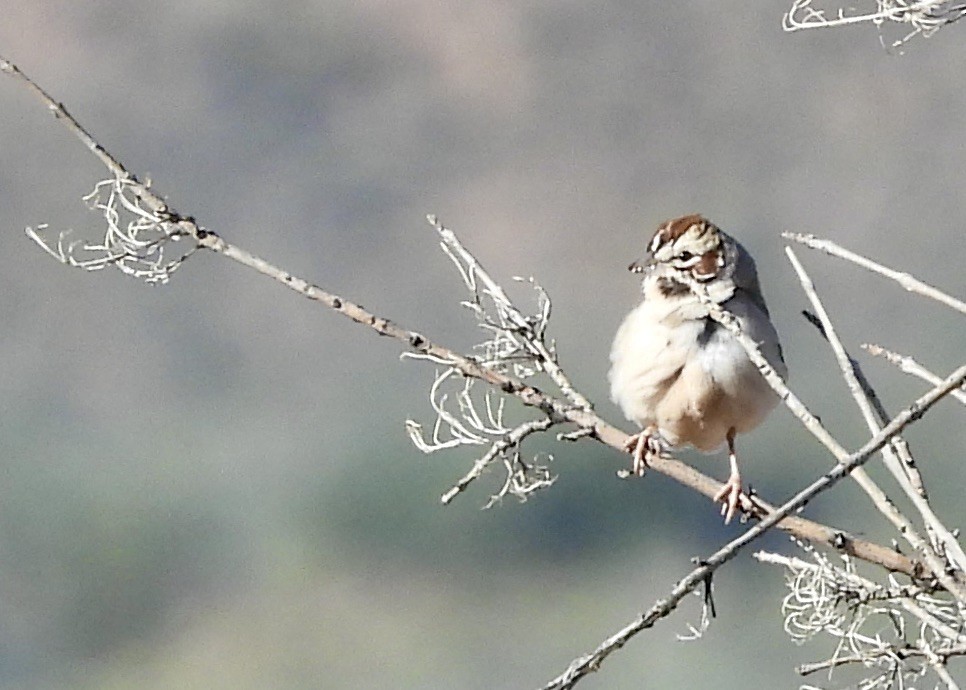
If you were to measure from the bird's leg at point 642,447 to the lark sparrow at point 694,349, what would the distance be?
11 millimetres

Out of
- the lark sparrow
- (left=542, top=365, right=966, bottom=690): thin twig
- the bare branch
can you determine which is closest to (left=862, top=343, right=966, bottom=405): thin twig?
the bare branch

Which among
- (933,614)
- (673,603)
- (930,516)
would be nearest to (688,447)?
(933,614)

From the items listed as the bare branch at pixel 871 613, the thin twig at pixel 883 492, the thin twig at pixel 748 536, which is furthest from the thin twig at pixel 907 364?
the thin twig at pixel 748 536

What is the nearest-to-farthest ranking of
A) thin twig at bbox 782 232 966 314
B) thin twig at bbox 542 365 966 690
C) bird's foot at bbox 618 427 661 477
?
thin twig at bbox 542 365 966 690 → thin twig at bbox 782 232 966 314 → bird's foot at bbox 618 427 661 477

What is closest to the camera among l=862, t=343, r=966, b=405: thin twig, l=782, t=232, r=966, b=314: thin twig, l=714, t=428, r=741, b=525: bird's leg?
l=782, t=232, r=966, b=314: thin twig

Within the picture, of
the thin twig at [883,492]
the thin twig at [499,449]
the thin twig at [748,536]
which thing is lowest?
the thin twig at [748,536]

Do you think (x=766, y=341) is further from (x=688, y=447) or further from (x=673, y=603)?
(x=673, y=603)

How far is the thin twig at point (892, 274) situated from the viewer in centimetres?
146

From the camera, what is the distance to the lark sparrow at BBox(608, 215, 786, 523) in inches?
105

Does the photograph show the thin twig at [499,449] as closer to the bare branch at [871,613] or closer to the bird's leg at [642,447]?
the bird's leg at [642,447]

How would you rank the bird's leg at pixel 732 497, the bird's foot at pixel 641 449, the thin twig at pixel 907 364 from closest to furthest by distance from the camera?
1. the thin twig at pixel 907 364
2. the bird's foot at pixel 641 449
3. the bird's leg at pixel 732 497

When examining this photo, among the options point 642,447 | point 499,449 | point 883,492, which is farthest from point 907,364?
point 642,447

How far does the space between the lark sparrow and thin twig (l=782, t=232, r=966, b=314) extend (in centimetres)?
89

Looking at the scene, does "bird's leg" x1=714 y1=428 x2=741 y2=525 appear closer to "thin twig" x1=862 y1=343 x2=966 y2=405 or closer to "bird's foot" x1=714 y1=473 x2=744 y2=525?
"bird's foot" x1=714 y1=473 x2=744 y2=525
